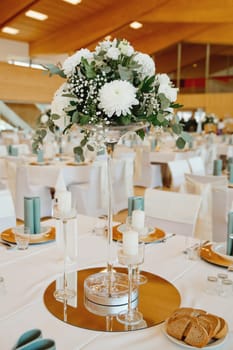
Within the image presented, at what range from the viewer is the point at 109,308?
1.38 m

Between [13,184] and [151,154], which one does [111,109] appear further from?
[151,154]

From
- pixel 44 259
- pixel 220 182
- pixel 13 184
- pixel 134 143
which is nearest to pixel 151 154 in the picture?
pixel 134 143

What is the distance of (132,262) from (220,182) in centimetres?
262

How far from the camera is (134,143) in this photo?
8.70m

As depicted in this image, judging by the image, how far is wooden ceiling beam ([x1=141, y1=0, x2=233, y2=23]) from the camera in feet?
35.2

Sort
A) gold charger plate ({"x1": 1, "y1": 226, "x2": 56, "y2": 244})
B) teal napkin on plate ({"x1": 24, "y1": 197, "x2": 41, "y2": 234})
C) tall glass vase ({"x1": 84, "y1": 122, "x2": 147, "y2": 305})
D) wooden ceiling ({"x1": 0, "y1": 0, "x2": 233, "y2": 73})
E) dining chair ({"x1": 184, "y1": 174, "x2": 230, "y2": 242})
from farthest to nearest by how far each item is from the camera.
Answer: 1. wooden ceiling ({"x1": 0, "y1": 0, "x2": 233, "y2": 73})
2. dining chair ({"x1": 184, "y1": 174, "x2": 230, "y2": 242})
3. teal napkin on plate ({"x1": 24, "y1": 197, "x2": 41, "y2": 234})
4. gold charger plate ({"x1": 1, "y1": 226, "x2": 56, "y2": 244})
5. tall glass vase ({"x1": 84, "y1": 122, "x2": 147, "y2": 305})

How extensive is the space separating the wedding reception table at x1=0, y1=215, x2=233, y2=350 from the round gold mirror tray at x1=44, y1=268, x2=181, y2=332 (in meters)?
0.02

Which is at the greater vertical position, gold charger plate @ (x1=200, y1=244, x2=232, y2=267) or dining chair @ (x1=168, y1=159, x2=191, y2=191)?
dining chair @ (x1=168, y1=159, x2=191, y2=191)

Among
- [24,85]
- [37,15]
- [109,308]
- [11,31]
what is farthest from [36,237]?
[11,31]

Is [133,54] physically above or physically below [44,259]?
above

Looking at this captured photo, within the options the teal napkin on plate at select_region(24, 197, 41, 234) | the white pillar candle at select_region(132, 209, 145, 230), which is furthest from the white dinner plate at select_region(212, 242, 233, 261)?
the teal napkin on plate at select_region(24, 197, 41, 234)

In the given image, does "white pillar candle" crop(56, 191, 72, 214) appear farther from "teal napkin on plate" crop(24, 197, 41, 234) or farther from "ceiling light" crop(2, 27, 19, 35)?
"ceiling light" crop(2, 27, 19, 35)

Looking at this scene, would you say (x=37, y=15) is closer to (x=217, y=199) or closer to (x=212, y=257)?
(x=217, y=199)

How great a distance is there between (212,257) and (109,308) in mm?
647
